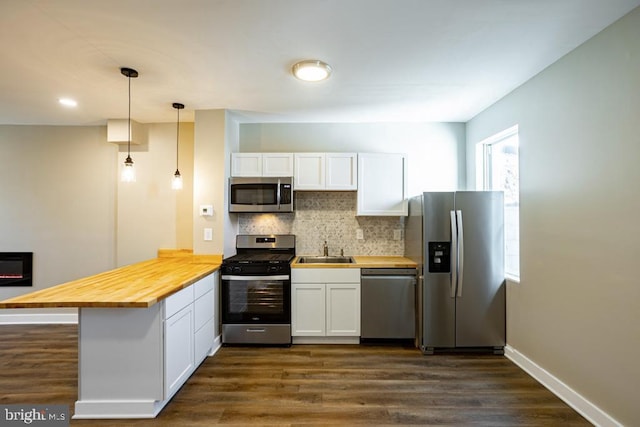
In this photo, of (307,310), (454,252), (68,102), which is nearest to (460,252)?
(454,252)

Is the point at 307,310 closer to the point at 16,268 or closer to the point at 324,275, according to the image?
the point at 324,275

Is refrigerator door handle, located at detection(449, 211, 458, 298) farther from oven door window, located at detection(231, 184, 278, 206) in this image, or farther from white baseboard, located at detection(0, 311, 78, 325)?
white baseboard, located at detection(0, 311, 78, 325)

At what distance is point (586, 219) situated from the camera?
208cm

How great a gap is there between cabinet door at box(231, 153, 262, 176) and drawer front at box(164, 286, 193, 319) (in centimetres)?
151

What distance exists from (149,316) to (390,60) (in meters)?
2.55

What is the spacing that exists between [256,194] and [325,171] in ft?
2.78

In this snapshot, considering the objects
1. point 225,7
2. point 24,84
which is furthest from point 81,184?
point 225,7

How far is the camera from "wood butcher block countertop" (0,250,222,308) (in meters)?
1.86

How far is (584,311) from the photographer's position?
210 centimetres

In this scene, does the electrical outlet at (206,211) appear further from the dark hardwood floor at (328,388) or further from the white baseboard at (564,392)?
the white baseboard at (564,392)

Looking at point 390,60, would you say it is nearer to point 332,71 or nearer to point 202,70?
point 332,71

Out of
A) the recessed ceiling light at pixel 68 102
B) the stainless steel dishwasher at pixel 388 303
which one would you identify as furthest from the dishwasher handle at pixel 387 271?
the recessed ceiling light at pixel 68 102

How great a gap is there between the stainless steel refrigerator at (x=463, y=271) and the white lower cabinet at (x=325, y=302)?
2.39 ft

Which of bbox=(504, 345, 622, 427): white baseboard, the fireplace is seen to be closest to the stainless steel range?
bbox=(504, 345, 622, 427): white baseboard
